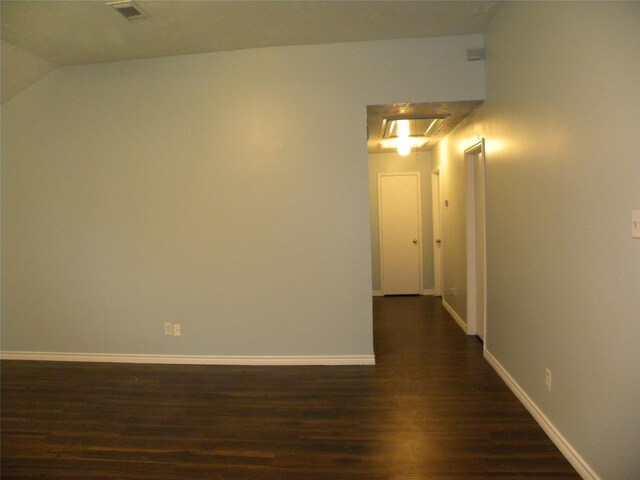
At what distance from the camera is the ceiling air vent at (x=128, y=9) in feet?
7.77

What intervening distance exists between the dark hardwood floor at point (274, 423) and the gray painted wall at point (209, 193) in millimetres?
429

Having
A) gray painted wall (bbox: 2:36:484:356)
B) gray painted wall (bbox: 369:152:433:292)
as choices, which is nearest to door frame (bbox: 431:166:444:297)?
gray painted wall (bbox: 369:152:433:292)

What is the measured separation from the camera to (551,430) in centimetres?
198

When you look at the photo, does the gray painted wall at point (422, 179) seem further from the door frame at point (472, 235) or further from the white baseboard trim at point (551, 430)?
the white baseboard trim at point (551, 430)

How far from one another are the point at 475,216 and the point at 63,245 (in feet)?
14.1

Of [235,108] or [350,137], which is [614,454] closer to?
[350,137]

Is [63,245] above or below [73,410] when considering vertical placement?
above

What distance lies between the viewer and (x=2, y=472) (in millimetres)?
1909

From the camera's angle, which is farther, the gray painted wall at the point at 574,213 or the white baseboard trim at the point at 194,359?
the white baseboard trim at the point at 194,359

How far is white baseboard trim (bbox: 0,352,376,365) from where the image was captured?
313cm

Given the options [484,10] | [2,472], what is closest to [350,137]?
[484,10]

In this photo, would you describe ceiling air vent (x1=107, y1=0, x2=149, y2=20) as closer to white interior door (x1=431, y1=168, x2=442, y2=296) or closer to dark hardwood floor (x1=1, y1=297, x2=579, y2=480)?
dark hardwood floor (x1=1, y1=297, x2=579, y2=480)

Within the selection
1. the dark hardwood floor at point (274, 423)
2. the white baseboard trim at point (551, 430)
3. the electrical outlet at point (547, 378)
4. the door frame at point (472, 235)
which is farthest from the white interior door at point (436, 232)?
the electrical outlet at point (547, 378)

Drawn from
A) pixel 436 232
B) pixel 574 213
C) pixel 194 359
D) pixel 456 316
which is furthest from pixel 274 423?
pixel 436 232
